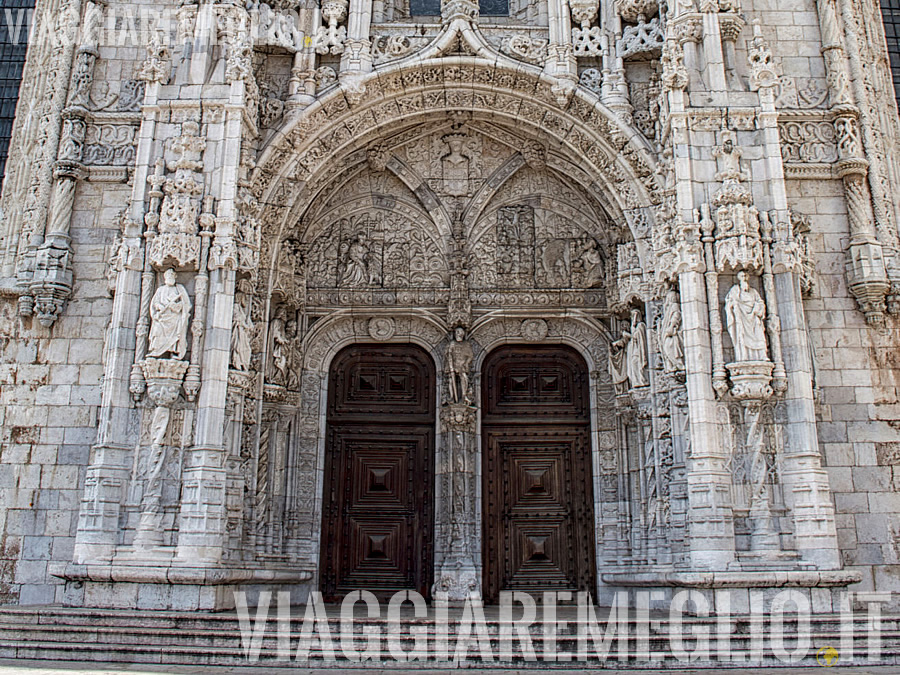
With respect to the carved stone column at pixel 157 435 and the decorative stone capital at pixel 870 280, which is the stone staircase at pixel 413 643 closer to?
the carved stone column at pixel 157 435

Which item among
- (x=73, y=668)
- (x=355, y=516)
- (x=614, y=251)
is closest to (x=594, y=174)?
(x=614, y=251)

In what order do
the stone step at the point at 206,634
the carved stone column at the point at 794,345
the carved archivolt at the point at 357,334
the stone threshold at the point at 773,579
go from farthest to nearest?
the carved archivolt at the point at 357,334 → the carved stone column at the point at 794,345 → the stone threshold at the point at 773,579 → the stone step at the point at 206,634

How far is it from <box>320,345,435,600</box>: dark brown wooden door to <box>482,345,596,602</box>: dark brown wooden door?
905 millimetres

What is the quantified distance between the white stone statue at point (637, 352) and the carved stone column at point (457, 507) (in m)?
2.32

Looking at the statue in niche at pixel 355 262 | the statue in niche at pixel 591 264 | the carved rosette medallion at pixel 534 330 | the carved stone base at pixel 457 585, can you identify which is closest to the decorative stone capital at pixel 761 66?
the statue in niche at pixel 591 264

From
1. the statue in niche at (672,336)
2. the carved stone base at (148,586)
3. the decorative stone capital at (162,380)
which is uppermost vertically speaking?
the statue in niche at (672,336)

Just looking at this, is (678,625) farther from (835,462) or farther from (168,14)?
(168,14)

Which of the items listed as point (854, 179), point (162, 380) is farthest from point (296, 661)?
point (854, 179)

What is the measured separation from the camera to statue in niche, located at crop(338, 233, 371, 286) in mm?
12383

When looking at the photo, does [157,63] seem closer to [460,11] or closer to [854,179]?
[460,11]

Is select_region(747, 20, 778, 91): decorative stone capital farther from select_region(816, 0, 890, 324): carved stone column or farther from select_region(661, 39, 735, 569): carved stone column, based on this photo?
select_region(816, 0, 890, 324): carved stone column

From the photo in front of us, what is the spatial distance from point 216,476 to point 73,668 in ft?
8.43

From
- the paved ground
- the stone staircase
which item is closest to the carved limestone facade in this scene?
the stone staircase

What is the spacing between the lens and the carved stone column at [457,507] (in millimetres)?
11227
